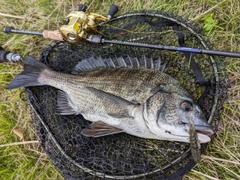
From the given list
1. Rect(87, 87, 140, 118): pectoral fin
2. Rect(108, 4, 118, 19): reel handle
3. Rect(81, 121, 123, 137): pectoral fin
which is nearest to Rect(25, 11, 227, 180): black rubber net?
Rect(108, 4, 118, 19): reel handle

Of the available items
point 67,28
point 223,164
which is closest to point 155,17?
point 67,28

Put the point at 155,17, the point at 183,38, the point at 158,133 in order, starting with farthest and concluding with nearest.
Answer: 1. the point at 155,17
2. the point at 183,38
3. the point at 158,133

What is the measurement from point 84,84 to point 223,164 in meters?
1.64

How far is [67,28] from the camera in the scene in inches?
104

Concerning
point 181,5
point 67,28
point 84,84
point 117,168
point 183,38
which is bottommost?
point 117,168

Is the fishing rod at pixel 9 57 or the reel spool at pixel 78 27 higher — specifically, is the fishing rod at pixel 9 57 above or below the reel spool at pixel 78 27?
below

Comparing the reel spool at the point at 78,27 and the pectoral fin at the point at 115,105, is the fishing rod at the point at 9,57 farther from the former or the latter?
the pectoral fin at the point at 115,105

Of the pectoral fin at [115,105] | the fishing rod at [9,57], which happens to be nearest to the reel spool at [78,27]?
the pectoral fin at [115,105]

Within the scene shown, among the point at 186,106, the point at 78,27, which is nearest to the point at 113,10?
the point at 78,27

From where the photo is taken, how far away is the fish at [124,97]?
2135 mm

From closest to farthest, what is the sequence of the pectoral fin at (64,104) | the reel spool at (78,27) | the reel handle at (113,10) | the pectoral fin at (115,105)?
the pectoral fin at (115,105) → the reel spool at (78,27) → the pectoral fin at (64,104) → the reel handle at (113,10)

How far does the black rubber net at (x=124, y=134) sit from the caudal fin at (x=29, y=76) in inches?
5.7

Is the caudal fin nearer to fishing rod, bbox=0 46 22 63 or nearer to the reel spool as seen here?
fishing rod, bbox=0 46 22 63

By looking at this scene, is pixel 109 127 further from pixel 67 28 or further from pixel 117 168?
pixel 67 28
